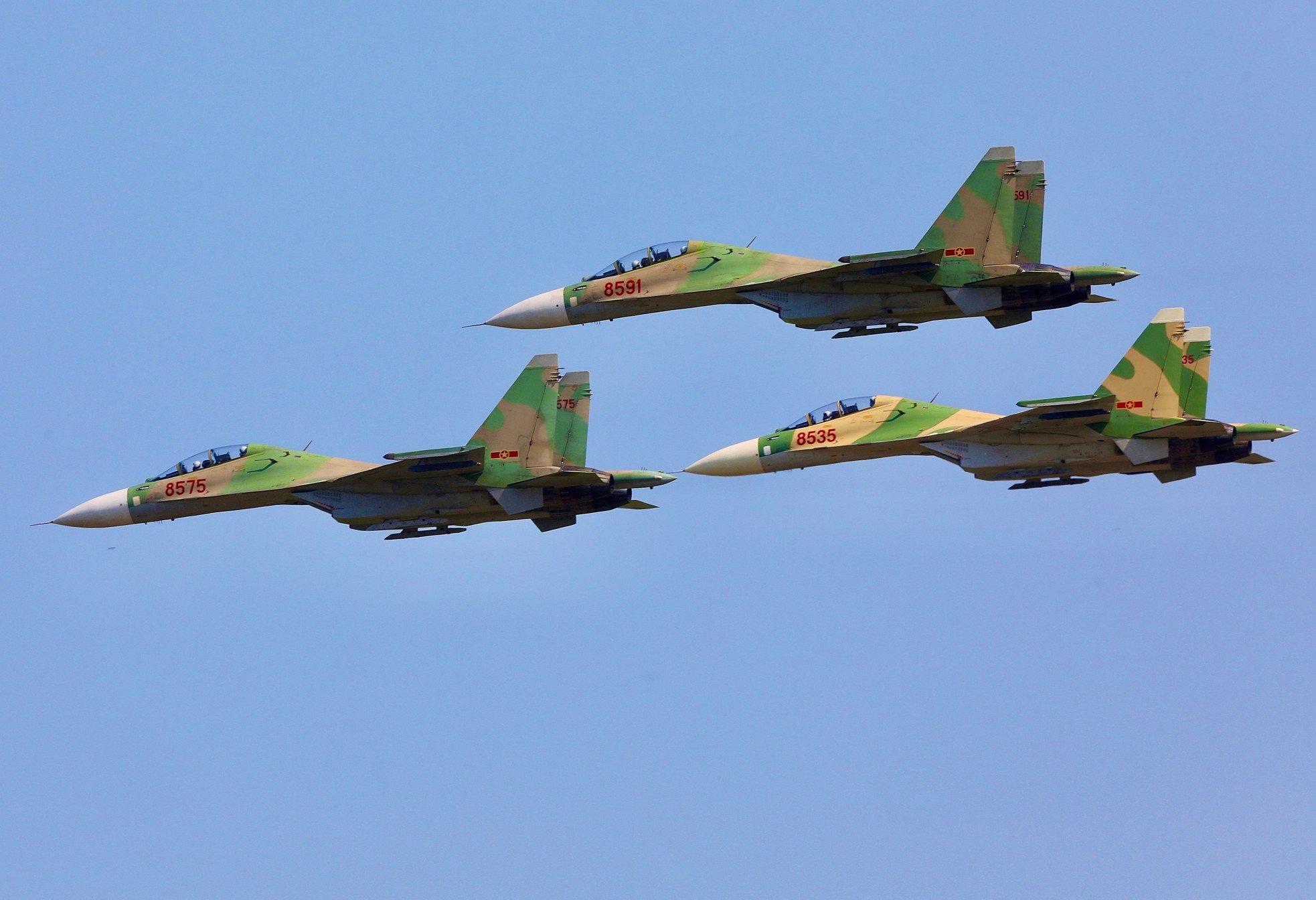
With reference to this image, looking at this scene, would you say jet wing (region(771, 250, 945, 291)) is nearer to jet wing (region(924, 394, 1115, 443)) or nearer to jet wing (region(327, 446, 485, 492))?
jet wing (region(924, 394, 1115, 443))

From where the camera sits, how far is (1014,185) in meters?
49.6

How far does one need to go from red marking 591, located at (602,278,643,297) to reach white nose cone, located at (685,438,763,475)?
5020mm

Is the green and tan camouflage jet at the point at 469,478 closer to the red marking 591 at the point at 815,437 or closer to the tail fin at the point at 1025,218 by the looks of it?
the red marking 591 at the point at 815,437

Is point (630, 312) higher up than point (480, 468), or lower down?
higher up

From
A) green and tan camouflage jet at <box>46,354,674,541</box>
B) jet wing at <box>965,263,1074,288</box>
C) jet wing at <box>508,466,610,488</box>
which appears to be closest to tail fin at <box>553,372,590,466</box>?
green and tan camouflage jet at <box>46,354,674,541</box>

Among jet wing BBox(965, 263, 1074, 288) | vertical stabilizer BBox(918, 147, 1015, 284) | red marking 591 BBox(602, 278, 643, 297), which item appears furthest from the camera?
red marking 591 BBox(602, 278, 643, 297)

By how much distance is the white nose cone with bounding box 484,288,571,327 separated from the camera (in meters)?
52.2

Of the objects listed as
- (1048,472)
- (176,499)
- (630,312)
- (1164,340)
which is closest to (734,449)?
(630,312)

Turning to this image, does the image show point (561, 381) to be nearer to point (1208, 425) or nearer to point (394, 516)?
point (394, 516)

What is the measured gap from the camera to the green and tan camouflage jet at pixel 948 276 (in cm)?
4872

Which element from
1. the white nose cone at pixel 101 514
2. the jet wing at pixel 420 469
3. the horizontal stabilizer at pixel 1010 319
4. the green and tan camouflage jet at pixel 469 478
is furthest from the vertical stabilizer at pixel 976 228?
the white nose cone at pixel 101 514

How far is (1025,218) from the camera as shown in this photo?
A: 49375 millimetres

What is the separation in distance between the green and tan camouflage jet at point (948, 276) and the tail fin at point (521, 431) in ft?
17.0

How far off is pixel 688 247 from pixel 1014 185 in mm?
8823
